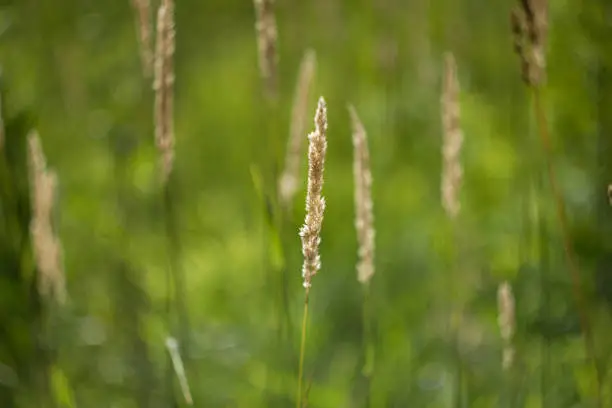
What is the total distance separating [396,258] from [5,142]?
736mm

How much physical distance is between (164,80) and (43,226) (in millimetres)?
258

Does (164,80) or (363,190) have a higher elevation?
(164,80)

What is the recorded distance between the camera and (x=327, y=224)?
65.3 inches

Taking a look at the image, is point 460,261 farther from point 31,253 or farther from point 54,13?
point 54,13

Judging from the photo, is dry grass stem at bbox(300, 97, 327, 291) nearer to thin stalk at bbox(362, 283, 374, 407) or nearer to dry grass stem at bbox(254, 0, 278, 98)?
thin stalk at bbox(362, 283, 374, 407)

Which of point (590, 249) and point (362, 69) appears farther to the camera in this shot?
point (362, 69)

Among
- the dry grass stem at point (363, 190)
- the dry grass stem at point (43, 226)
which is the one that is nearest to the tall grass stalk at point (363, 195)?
the dry grass stem at point (363, 190)

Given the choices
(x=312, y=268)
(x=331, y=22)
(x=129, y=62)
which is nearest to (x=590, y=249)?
(x=312, y=268)

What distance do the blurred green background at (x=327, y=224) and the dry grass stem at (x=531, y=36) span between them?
22 centimetres

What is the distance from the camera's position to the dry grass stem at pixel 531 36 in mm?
723

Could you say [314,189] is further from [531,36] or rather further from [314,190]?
[531,36]

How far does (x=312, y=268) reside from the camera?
1.96 feet

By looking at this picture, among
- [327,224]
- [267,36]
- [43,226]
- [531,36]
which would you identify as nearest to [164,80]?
[267,36]

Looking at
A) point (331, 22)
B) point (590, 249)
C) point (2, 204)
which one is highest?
point (331, 22)
